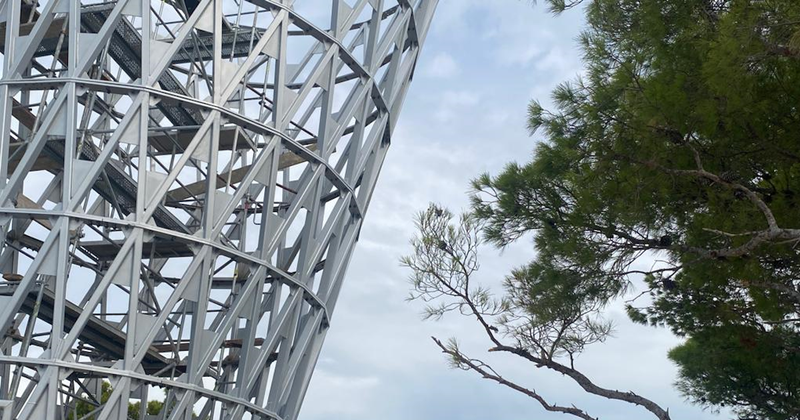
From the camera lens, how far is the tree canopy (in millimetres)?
8062

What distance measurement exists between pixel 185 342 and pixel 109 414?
18.4 ft

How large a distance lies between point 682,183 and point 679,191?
14 cm

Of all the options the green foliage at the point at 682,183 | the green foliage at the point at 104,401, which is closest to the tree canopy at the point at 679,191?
the green foliage at the point at 682,183

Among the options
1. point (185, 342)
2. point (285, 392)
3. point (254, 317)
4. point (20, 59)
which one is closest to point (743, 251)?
point (254, 317)

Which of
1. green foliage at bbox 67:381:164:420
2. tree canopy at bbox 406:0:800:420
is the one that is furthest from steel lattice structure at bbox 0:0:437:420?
green foliage at bbox 67:381:164:420

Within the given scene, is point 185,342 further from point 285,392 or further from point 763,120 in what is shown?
point 763,120

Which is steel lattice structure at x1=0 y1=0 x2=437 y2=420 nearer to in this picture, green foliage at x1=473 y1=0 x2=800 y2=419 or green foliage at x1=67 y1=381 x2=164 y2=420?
green foliage at x1=473 y1=0 x2=800 y2=419

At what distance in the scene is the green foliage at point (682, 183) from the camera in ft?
26.3

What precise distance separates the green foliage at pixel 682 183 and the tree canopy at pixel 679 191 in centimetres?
2

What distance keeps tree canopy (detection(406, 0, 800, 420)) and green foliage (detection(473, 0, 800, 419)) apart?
18 millimetres

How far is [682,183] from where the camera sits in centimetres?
891

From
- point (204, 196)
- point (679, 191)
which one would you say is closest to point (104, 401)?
point (204, 196)

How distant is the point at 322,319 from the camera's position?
14.4m

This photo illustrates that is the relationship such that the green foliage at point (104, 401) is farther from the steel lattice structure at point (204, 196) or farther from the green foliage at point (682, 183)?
the green foliage at point (682, 183)
